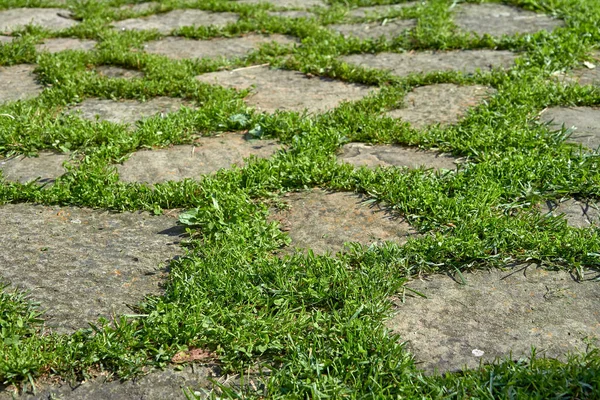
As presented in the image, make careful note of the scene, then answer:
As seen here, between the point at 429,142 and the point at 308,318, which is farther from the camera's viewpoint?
the point at 429,142

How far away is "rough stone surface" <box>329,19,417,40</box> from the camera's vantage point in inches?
198

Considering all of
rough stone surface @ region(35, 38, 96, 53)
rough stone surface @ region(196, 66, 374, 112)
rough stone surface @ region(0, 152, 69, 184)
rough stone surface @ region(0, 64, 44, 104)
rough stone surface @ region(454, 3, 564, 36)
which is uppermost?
rough stone surface @ region(454, 3, 564, 36)

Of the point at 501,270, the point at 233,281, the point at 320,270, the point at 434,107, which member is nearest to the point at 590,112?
the point at 434,107

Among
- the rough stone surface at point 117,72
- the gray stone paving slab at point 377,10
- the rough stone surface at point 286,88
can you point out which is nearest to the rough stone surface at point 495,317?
the rough stone surface at point 286,88

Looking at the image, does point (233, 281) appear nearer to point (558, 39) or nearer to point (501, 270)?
point (501, 270)

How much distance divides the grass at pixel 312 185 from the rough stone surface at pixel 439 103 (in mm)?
78

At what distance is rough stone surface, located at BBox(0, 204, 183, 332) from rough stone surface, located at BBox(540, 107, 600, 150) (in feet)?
6.17

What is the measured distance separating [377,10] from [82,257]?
336 centimetres

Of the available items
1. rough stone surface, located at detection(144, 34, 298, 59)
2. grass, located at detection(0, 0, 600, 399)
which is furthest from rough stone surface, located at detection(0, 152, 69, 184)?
rough stone surface, located at detection(144, 34, 298, 59)

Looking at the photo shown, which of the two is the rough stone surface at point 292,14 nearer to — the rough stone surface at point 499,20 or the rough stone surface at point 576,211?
the rough stone surface at point 499,20

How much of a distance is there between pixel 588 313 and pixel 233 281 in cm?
116

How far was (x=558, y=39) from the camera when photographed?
4.69 meters

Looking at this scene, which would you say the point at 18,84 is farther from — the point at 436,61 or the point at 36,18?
the point at 436,61

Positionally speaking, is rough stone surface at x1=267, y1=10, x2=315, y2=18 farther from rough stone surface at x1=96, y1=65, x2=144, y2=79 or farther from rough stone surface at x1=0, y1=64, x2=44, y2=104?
rough stone surface at x1=0, y1=64, x2=44, y2=104
